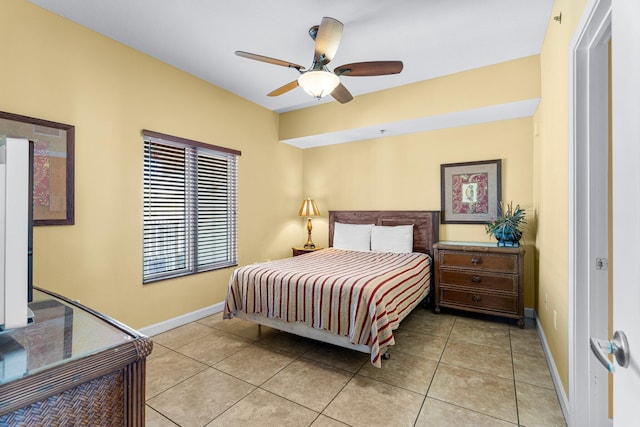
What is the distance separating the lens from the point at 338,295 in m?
2.41

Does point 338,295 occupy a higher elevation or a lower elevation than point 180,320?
higher

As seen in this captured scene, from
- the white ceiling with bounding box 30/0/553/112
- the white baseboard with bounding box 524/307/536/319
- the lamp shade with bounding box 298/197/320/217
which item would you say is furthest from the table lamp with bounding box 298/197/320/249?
the white baseboard with bounding box 524/307/536/319

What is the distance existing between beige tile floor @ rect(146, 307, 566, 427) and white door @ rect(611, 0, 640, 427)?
4.49 ft

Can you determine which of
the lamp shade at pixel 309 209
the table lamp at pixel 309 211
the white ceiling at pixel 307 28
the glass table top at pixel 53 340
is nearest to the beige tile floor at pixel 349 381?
the glass table top at pixel 53 340

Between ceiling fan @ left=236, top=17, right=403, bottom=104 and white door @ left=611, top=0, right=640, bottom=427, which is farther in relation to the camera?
ceiling fan @ left=236, top=17, right=403, bottom=104

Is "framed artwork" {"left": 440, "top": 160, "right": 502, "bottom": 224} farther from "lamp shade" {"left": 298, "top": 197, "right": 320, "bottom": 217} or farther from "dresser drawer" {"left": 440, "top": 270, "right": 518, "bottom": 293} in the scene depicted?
"lamp shade" {"left": 298, "top": 197, "right": 320, "bottom": 217}

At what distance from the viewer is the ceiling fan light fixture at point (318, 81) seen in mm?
2311

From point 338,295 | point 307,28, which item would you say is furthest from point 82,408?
point 307,28

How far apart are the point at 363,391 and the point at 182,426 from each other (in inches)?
45.5

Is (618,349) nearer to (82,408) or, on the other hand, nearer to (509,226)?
(82,408)

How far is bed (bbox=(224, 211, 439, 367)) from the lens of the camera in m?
2.29

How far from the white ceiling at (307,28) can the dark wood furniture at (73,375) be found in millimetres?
2427

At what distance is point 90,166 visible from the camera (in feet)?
8.63

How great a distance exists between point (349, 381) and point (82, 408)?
1.89 meters
